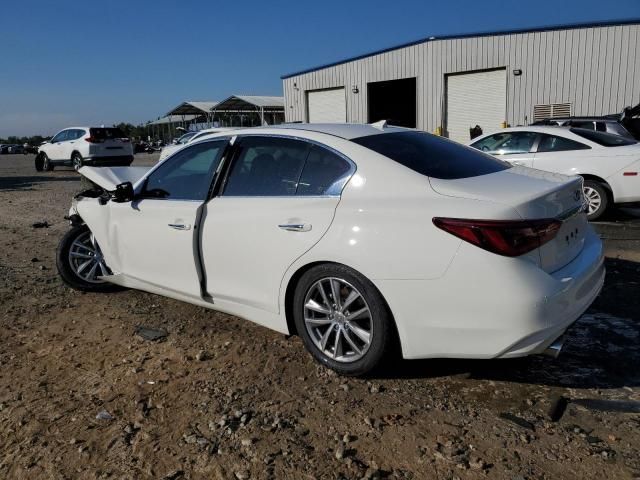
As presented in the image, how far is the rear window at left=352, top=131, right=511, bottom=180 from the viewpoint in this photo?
3.31 metres

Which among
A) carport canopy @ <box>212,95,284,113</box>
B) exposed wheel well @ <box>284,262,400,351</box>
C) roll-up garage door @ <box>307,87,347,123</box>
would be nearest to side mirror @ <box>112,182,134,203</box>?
exposed wheel well @ <box>284,262,400,351</box>

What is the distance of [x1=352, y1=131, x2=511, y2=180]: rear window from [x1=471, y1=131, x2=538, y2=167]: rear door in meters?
5.60

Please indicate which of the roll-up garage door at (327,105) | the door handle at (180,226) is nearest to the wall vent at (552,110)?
the roll-up garage door at (327,105)

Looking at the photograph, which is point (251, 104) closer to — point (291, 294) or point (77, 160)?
point (77, 160)

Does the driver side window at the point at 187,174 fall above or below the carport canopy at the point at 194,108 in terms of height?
below

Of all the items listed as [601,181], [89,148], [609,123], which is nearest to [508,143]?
[601,181]

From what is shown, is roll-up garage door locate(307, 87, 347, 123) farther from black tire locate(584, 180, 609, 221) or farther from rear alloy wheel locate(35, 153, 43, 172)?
black tire locate(584, 180, 609, 221)

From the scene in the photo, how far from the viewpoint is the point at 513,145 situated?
31.1 ft

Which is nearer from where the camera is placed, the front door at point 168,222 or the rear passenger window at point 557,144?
the front door at point 168,222

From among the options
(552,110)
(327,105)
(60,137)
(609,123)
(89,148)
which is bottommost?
(89,148)

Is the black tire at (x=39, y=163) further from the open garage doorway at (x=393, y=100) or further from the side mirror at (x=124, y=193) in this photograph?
the side mirror at (x=124, y=193)

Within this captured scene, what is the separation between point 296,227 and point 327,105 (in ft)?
89.2

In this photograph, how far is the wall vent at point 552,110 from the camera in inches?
810

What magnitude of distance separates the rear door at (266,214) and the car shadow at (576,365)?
37.1 inches
